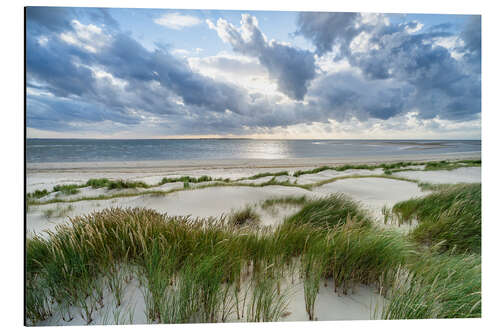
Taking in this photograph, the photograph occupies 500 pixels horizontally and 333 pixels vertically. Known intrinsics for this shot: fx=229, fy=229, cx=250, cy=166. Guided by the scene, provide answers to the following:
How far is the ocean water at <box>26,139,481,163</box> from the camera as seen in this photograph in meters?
2.40

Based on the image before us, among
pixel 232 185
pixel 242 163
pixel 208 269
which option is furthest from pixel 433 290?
pixel 242 163

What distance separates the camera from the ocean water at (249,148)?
2404 mm

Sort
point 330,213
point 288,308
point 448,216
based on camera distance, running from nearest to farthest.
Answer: point 288,308
point 448,216
point 330,213

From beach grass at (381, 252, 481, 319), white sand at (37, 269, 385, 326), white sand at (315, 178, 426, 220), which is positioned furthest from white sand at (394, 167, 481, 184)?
white sand at (37, 269, 385, 326)

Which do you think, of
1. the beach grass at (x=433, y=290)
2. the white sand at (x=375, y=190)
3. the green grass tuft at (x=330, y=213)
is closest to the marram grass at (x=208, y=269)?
the beach grass at (x=433, y=290)

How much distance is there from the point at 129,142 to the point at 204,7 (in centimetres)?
147

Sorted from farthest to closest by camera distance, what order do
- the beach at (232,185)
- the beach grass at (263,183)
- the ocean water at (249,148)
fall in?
1. the ocean water at (249,148)
2. the beach grass at (263,183)
3. the beach at (232,185)

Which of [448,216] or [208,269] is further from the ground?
[448,216]

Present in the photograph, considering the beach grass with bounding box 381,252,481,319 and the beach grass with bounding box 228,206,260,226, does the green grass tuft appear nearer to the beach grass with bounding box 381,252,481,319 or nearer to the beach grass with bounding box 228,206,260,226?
the beach grass with bounding box 228,206,260,226

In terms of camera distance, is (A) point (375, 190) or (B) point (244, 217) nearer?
(B) point (244, 217)

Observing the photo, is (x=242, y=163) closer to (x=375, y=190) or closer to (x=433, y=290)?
(x=375, y=190)

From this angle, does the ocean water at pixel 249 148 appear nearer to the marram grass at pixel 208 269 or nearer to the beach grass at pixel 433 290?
Result: the marram grass at pixel 208 269

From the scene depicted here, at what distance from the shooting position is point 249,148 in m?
2.56
